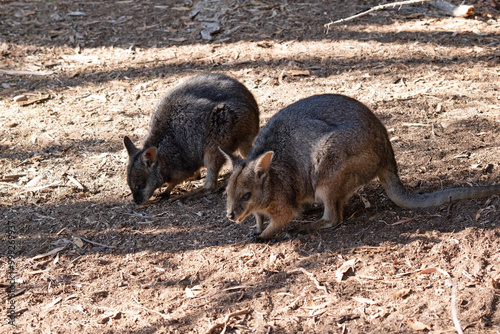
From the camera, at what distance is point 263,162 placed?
16.4 ft

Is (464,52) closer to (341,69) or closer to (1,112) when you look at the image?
(341,69)

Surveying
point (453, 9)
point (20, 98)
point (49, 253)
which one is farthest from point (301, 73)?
point (49, 253)

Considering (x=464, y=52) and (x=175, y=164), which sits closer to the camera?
(x=175, y=164)

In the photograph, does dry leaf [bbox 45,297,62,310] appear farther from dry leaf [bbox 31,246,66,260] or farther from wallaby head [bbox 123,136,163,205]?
wallaby head [bbox 123,136,163,205]

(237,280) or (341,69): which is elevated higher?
(341,69)

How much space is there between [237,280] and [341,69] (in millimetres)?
4682

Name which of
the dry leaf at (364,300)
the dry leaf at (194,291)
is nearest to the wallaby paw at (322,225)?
the dry leaf at (364,300)

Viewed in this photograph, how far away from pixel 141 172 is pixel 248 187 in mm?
1817

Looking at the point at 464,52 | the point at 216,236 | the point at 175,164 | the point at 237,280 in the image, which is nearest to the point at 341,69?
the point at 464,52

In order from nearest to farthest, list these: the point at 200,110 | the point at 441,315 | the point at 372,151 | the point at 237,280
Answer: the point at 441,315, the point at 237,280, the point at 372,151, the point at 200,110

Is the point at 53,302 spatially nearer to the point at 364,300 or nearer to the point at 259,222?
the point at 259,222

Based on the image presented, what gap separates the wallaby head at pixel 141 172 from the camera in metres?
6.35

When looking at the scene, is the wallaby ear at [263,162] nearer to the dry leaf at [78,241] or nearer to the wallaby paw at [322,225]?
the wallaby paw at [322,225]

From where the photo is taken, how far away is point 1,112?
8.30 m
